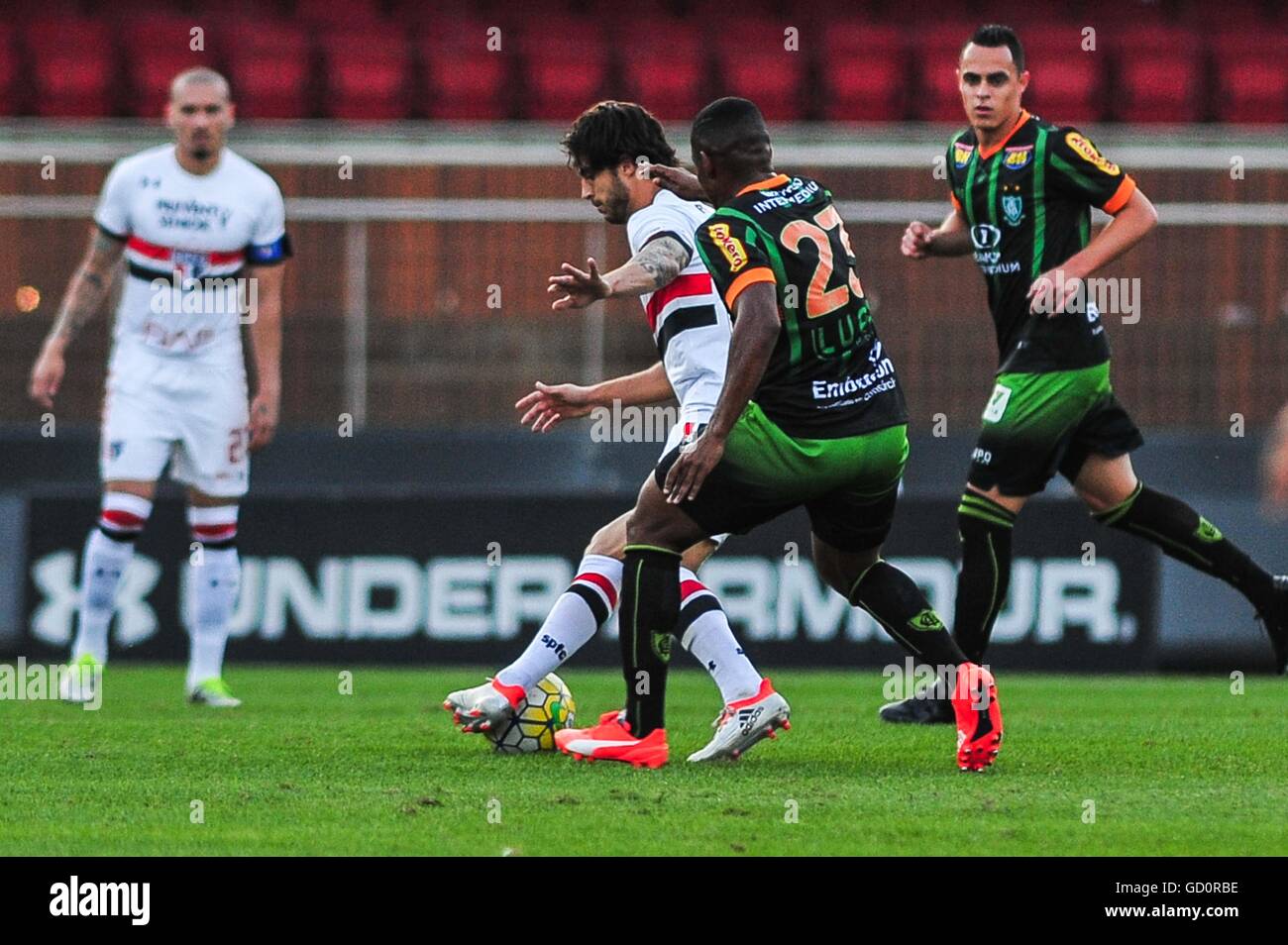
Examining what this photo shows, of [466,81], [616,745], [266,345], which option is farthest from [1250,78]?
[616,745]

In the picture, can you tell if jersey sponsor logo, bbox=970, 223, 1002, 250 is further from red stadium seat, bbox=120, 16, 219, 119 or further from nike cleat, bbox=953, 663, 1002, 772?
red stadium seat, bbox=120, 16, 219, 119

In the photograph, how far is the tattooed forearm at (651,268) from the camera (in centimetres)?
611

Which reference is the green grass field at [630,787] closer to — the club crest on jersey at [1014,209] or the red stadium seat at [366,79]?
the club crest on jersey at [1014,209]

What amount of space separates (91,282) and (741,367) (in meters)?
3.79

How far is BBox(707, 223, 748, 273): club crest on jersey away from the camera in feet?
19.2

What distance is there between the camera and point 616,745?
635cm

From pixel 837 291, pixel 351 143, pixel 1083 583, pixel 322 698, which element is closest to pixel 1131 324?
pixel 1083 583

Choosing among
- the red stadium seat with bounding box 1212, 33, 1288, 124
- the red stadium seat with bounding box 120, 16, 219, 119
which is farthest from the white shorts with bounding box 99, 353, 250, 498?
the red stadium seat with bounding box 1212, 33, 1288, 124

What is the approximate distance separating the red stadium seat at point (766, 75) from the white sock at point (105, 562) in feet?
25.4

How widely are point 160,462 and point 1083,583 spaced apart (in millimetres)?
4726

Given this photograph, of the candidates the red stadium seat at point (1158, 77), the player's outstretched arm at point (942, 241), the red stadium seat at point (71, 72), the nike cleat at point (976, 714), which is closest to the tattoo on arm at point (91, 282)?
the player's outstretched arm at point (942, 241)

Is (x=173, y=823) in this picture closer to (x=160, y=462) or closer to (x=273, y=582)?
(x=160, y=462)

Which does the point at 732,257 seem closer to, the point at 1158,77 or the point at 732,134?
the point at 732,134

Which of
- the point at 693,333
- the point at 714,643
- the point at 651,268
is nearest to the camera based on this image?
the point at 651,268
